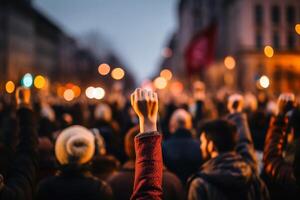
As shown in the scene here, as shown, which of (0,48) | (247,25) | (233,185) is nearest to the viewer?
(233,185)

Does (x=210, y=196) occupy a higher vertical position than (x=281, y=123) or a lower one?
lower

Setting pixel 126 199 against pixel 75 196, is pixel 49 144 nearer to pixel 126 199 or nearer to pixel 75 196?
pixel 126 199

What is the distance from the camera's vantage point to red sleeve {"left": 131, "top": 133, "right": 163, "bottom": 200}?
2.73m

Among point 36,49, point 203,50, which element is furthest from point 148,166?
point 36,49

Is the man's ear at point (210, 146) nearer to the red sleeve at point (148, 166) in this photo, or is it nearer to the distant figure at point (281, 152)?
the distant figure at point (281, 152)

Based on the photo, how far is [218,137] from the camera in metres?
4.00

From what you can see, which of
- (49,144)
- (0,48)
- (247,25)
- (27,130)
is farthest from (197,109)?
(0,48)

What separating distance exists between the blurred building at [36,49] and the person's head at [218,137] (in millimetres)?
52892

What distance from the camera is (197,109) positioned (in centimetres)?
926

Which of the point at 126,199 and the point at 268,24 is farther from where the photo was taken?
the point at 268,24

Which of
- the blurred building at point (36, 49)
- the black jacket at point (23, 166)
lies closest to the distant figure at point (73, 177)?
the black jacket at point (23, 166)

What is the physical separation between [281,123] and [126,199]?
61.3 inches

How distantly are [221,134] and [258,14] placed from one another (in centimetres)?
5629

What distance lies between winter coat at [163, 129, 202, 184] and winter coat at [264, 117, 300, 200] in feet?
4.20
